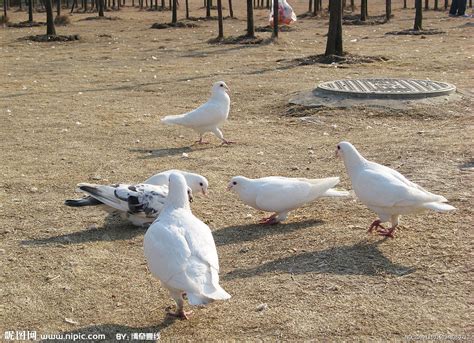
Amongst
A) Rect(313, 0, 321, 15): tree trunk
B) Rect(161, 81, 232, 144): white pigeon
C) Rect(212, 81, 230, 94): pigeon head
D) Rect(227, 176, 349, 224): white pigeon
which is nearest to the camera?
Rect(227, 176, 349, 224): white pigeon

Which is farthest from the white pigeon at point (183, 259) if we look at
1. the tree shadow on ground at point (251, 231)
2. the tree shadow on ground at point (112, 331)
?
the tree shadow on ground at point (251, 231)

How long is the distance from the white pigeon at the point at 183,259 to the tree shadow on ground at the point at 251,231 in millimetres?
1132

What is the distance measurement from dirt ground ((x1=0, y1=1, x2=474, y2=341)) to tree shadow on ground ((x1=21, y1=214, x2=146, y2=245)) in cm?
2

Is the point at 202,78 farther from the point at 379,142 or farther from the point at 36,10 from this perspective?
the point at 36,10

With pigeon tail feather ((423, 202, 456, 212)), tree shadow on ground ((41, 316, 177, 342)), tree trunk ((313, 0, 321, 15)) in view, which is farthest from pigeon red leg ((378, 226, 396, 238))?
tree trunk ((313, 0, 321, 15))

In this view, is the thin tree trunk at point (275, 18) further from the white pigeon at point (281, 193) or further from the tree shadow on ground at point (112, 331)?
the tree shadow on ground at point (112, 331)

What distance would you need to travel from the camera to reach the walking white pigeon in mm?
4832

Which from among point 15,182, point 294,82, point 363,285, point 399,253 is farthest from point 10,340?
point 294,82

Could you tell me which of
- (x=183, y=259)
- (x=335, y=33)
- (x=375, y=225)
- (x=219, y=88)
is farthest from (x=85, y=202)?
(x=335, y=33)

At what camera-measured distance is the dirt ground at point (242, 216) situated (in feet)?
13.3

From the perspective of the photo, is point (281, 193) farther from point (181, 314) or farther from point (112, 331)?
point (112, 331)

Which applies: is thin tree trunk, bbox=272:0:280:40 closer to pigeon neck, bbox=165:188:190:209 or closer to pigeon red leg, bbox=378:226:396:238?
pigeon red leg, bbox=378:226:396:238

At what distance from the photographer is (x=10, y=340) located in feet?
12.6

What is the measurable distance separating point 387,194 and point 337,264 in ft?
2.16
